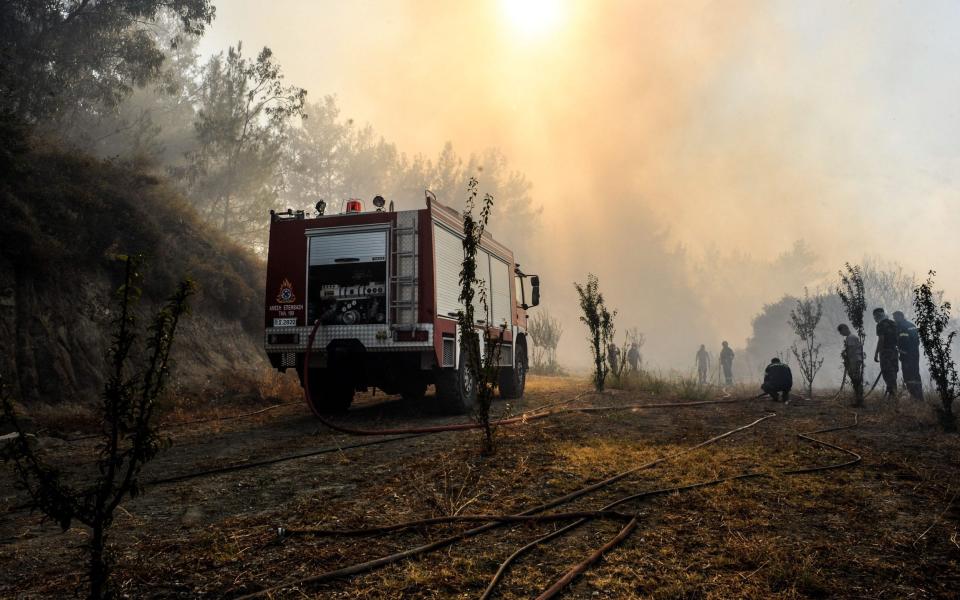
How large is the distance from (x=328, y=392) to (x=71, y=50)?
2023 cm

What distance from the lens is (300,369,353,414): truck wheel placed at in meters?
9.10

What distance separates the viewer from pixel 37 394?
10.1 metres

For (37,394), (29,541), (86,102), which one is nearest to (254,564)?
(29,541)

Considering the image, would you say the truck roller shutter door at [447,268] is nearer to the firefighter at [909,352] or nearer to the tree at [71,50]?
the firefighter at [909,352]

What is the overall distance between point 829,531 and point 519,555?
6.97ft

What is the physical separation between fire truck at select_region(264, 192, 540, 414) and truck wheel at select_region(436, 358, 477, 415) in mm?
18

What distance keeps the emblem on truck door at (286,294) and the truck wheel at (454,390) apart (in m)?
2.78

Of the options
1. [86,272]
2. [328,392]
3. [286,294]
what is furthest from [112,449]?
[86,272]

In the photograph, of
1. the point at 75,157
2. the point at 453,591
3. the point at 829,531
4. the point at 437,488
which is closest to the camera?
the point at 453,591

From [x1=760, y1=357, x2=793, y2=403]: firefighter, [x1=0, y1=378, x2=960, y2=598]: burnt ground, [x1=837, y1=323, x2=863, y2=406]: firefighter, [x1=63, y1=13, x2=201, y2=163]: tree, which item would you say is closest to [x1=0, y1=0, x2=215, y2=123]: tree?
[x1=63, y1=13, x2=201, y2=163]: tree

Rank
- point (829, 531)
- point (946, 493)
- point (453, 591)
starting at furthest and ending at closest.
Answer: point (946, 493) < point (829, 531) < point (453, 591)

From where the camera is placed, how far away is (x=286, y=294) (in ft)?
28.3

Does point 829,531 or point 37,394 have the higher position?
point 37,394

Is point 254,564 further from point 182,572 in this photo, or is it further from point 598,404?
point 598,404
